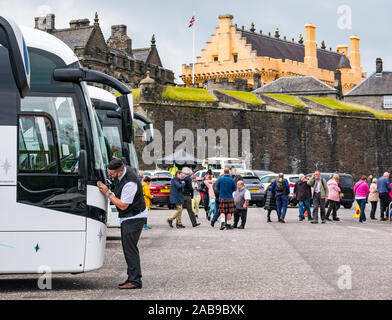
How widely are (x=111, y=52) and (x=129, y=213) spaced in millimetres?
59479

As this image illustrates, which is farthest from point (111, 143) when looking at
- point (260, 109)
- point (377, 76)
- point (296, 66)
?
point (296, 66)

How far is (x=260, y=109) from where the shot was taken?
209 feet

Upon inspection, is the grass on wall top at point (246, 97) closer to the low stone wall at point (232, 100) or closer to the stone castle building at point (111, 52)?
the low stone wall at point (232, 100)

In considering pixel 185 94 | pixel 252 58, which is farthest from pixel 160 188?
pixel 252 58

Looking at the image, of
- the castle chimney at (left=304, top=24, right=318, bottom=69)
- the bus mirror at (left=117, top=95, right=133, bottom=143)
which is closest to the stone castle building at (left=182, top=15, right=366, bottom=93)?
the castle chimney at (left=304, top=24, right=318, bottom=69)

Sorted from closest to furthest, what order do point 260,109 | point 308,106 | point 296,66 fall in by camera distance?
point 260,109
point 308,106
point 296,66

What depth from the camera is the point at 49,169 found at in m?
9.91

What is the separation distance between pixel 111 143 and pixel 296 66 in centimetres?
8012

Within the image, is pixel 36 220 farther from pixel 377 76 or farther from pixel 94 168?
pixel 377 76

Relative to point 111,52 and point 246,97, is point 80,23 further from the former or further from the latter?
point 246,97

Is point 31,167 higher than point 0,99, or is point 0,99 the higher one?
point 0,99

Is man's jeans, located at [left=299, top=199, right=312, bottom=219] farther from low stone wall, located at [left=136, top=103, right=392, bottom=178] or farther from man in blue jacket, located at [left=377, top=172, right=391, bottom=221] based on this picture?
low stone wall, located at [left=136, top=103, right=392, bottom=178]

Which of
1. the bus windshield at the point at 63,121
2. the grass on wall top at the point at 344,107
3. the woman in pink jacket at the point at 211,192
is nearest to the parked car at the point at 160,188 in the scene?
the woman in pink jacket at the point at 211,192

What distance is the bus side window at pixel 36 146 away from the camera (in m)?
9.84
